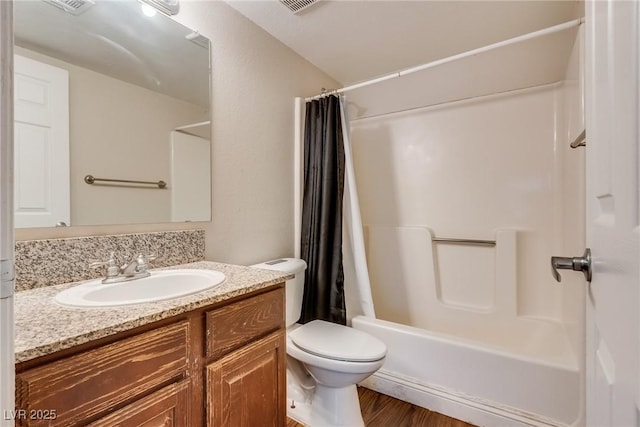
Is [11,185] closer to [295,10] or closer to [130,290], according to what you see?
[130,290]

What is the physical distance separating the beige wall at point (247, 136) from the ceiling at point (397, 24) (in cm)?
14

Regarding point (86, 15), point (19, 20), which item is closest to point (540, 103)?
point (86, 15)

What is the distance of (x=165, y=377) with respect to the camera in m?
0.73

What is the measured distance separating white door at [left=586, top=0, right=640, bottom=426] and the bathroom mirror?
1.37 metres

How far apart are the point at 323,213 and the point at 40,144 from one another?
4.23ft

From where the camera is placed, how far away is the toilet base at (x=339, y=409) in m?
1.39

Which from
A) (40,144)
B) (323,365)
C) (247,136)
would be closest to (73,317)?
(40,144)

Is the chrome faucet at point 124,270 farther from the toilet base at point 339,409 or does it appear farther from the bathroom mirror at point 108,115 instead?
the toilet base at point 339,409

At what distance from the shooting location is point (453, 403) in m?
1.51

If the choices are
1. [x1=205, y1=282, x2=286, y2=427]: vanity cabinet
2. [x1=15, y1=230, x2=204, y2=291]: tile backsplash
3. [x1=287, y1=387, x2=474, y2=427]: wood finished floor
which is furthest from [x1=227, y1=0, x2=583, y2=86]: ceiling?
[x1=287, y1=387, x2=474, y2=427]: wood finished floor

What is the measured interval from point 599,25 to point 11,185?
96 cm

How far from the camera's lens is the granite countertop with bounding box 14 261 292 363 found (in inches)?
21.6

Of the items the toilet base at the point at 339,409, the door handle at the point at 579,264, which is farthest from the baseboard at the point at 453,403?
the door handle at the point at 579,264

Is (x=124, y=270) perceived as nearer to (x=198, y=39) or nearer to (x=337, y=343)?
(x=337, y=343)
